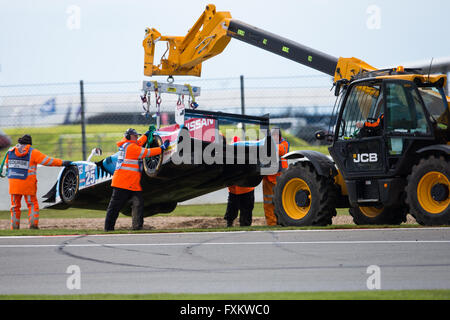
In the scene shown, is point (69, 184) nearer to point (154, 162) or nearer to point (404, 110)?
point (154, 162)

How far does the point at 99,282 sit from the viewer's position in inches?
278

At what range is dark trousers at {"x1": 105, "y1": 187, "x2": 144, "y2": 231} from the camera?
12.6 m

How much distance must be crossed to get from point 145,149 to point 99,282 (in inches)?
212

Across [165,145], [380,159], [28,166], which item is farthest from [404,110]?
[28,166]

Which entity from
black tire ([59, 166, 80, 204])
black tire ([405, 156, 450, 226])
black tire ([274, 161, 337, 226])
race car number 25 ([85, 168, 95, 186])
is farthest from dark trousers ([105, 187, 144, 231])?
black tire ([405, 156, 450, 226])

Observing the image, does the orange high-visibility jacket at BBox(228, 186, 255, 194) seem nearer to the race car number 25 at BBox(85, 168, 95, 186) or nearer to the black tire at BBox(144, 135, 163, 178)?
the black tire at BBox(144, 135, 163, 178)

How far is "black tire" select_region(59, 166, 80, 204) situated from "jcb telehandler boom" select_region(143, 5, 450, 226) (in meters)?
4.18

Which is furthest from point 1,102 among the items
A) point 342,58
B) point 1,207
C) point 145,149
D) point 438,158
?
point 438,158

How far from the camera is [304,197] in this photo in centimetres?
1191

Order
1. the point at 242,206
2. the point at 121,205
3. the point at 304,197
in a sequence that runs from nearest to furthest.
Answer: the point at 304,197 → the point at 121,205 → the point at 242,206

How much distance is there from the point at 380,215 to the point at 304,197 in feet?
4.65

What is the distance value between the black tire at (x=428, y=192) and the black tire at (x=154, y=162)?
4.08 meters

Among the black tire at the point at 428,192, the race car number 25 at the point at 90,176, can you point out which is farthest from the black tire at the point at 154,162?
the black tire at the point at 428,192
